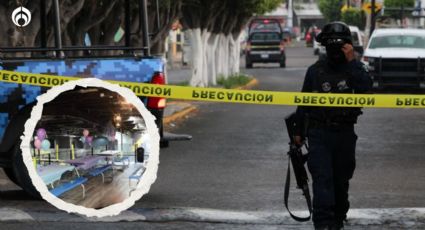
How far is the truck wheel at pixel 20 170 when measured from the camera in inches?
334

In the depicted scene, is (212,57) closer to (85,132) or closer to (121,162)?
(85,132)

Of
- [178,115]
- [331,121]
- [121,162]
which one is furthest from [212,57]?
[331,121]

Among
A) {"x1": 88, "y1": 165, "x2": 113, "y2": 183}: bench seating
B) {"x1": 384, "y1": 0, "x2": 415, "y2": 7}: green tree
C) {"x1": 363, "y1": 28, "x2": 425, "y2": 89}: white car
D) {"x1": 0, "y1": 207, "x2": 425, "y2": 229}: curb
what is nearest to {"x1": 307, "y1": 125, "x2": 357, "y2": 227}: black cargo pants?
{"x1": 0, "y1": 207, "x2": 425, "y2": 229}: curb

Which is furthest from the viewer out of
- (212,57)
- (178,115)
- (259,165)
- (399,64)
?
(212,57)

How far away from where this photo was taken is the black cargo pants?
721 centimetres

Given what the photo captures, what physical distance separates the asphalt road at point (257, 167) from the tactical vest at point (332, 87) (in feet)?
4.03

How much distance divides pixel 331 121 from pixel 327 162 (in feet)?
1.01

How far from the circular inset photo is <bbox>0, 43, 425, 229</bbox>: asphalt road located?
417mm

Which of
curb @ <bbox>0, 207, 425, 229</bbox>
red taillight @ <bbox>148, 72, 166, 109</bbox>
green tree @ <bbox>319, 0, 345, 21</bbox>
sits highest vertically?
red taillight @ <bbox>148, 72, 166, 109</bbox>

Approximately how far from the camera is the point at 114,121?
8391 mm

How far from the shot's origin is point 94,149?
8344 millimetres

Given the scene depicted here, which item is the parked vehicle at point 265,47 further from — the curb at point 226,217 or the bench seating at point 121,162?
the bench seating at point 121,162

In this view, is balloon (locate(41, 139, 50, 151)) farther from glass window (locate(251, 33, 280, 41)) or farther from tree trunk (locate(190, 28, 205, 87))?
glass window (locate(251, 33, 280, 41))

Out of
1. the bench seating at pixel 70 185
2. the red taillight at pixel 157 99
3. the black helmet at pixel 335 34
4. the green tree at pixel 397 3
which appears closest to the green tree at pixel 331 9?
the green tree at pixel 397 3
